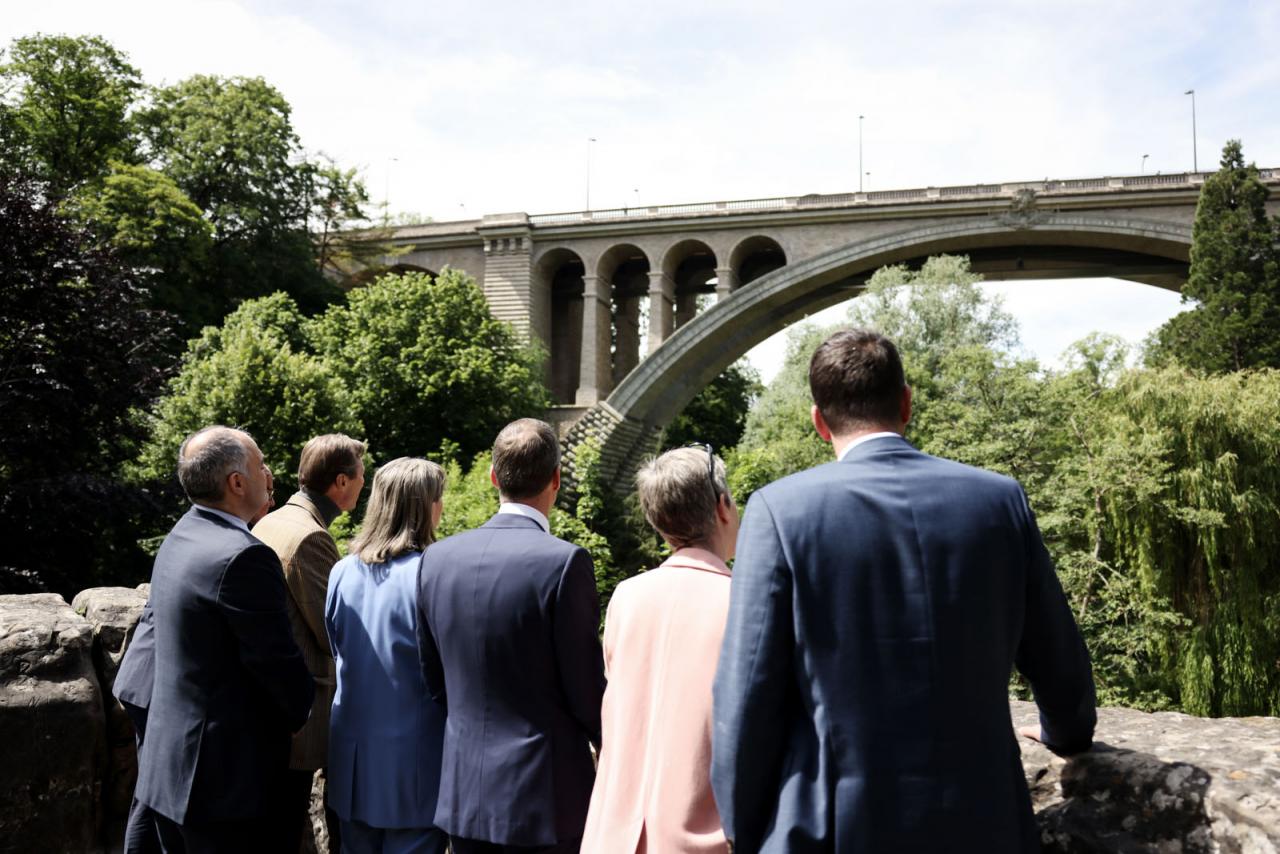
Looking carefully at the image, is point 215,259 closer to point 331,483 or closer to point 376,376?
point 376,376

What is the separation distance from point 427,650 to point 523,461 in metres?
0.58

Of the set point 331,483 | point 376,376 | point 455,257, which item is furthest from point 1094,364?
point 455,257

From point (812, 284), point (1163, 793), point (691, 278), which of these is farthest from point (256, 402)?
point (1163, 793)

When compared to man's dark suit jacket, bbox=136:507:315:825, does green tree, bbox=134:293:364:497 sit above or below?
above

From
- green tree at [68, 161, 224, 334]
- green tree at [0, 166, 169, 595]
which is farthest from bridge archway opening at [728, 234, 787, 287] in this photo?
green tree at [0, 166, 169, 595]

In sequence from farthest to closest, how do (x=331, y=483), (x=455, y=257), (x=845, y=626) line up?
(x=455, y=257) → (x=331, y=483) → (x=845, y=626)

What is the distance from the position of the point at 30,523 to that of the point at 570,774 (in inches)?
595

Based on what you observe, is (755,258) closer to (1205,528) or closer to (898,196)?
(898,196)

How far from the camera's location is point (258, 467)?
3061 mm

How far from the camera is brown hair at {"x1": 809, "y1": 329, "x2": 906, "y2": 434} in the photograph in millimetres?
1834

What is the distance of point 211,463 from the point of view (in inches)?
116

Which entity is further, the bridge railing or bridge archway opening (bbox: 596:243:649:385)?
bridge archway opening (bbox: 596:243:649:385)

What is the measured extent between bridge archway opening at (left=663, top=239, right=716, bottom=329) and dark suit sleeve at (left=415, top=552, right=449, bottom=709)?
104ft

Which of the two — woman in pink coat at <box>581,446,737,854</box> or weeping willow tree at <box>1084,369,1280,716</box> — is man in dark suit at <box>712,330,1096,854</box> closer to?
woman in pink coat at <box>581,446,737,854</box>
